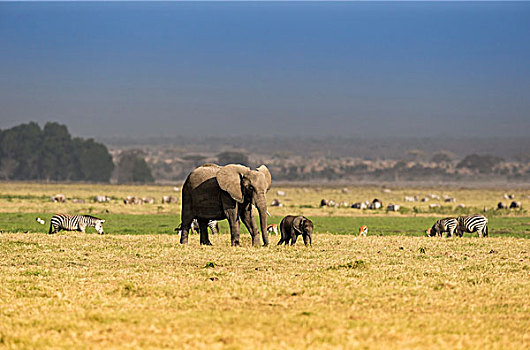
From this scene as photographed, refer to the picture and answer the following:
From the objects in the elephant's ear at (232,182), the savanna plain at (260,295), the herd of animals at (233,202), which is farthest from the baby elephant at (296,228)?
the elephant's ear at (232,182)

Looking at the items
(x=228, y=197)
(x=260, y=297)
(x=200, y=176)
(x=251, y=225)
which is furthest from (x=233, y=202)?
(x=260, y=297)

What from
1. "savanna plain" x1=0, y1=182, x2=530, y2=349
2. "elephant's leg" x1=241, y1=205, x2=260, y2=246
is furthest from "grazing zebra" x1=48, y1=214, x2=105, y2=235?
"elephant's leg" x1=241, y1=205, x2=260, y2=246

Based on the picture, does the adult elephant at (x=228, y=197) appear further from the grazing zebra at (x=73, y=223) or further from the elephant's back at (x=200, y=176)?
the grazing zebra at (x=73, y=223)

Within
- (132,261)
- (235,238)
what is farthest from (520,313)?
(235,238)

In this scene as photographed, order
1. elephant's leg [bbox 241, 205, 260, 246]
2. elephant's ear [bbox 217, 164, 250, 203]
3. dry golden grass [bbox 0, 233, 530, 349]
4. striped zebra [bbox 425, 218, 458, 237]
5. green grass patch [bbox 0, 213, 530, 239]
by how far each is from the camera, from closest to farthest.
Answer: dry golden grass [bbox 0, 233, 530, 349] < elephant's ear [bbox 217, 164, 250, 203] < elephant's leg [bbox 241, 205, 260, 246] < striped zebra [bbox 425, 218, 458, 237] < green grass patch [bbox 0, 213, 530, 239]

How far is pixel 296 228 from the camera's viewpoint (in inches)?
931

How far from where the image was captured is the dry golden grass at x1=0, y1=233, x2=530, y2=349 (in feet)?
35.1

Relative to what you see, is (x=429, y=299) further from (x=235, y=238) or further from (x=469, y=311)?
(x=235, y=238)

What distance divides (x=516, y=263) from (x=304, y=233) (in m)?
6.97

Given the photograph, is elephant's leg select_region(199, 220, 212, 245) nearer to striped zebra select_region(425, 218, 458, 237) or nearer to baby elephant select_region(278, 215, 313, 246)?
baby elephant select_region(278, 215, 313, 246)

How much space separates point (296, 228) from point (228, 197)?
7.88ft

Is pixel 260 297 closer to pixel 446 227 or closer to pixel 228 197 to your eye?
pixel 228 197

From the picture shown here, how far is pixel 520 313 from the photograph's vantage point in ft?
42.0

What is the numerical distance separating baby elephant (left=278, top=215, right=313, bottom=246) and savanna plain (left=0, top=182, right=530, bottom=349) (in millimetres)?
1152
